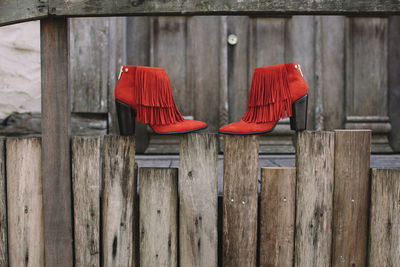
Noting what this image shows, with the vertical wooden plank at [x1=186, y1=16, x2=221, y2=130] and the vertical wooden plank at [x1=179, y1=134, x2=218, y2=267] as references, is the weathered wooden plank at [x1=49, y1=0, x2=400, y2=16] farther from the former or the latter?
the vertical wooden plank at [x1=186, y1=16, x2=221, y2=130]

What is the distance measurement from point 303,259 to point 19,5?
1.36 m

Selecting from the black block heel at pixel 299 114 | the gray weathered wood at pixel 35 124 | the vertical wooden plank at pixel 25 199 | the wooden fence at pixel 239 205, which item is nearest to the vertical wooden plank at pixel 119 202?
the wooden fence at pixel 239 205

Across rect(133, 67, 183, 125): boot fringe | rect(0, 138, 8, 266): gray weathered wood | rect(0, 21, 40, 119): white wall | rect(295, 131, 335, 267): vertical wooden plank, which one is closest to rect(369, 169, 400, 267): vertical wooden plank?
rect(295, 131, 335, 267): vertical wooden plank

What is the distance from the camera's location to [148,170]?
1088 mm

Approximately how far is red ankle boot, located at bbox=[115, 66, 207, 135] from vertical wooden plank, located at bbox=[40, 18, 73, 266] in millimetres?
204

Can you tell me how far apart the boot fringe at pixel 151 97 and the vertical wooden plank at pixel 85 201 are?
209mm

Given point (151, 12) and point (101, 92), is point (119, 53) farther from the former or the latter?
point (151, 12)

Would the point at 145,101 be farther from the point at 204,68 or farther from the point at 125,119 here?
the point at 204,68

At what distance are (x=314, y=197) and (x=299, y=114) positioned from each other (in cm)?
31

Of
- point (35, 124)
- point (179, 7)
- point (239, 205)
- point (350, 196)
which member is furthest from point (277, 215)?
point (35, 124)

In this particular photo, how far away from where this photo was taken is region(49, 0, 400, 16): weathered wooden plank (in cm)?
98

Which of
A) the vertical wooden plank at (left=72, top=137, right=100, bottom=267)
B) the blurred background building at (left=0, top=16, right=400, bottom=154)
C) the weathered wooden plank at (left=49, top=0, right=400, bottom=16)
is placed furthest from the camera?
the blurred background building at (left=0, top=16, right=400, bottom=154)

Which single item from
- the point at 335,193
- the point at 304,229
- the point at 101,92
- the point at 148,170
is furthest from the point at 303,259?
the point at 101,92

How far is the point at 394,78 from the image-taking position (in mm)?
2250
